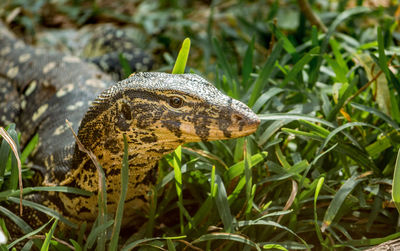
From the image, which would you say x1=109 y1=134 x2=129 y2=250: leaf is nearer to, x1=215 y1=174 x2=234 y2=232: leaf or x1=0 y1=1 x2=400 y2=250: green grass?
x1=0 y1=1 x2=400 y2=250: green grass

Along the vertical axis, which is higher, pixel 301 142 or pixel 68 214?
pixel 301 142

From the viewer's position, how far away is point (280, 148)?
2.86 meters

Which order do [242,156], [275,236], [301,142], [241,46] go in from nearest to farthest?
[275,236]
[242,156]
[301,142]
[241,46]

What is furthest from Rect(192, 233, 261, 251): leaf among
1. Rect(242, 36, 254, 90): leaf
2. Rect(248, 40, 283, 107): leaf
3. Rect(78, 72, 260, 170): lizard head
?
Rect(242, 36, 254, 90): leaf

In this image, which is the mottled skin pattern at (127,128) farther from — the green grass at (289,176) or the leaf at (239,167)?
the leaf at (239,167)

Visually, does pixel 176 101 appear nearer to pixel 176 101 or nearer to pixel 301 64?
pixel 176 101

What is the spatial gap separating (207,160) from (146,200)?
377mm

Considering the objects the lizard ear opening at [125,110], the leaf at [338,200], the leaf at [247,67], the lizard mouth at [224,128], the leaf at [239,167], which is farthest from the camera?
the leaf at [247,67]

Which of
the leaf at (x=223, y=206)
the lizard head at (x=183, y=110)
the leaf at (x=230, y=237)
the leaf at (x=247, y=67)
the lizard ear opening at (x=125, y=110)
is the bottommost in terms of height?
the leaf at (x=230, y=237)

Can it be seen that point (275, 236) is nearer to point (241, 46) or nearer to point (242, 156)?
point (242, 156)

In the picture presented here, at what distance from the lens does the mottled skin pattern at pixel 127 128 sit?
212 cm

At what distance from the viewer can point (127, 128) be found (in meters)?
2.22

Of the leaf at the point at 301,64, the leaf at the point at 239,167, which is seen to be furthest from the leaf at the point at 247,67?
the leaf at the point at 239,167

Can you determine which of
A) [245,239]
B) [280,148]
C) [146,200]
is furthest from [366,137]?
[146,200]
